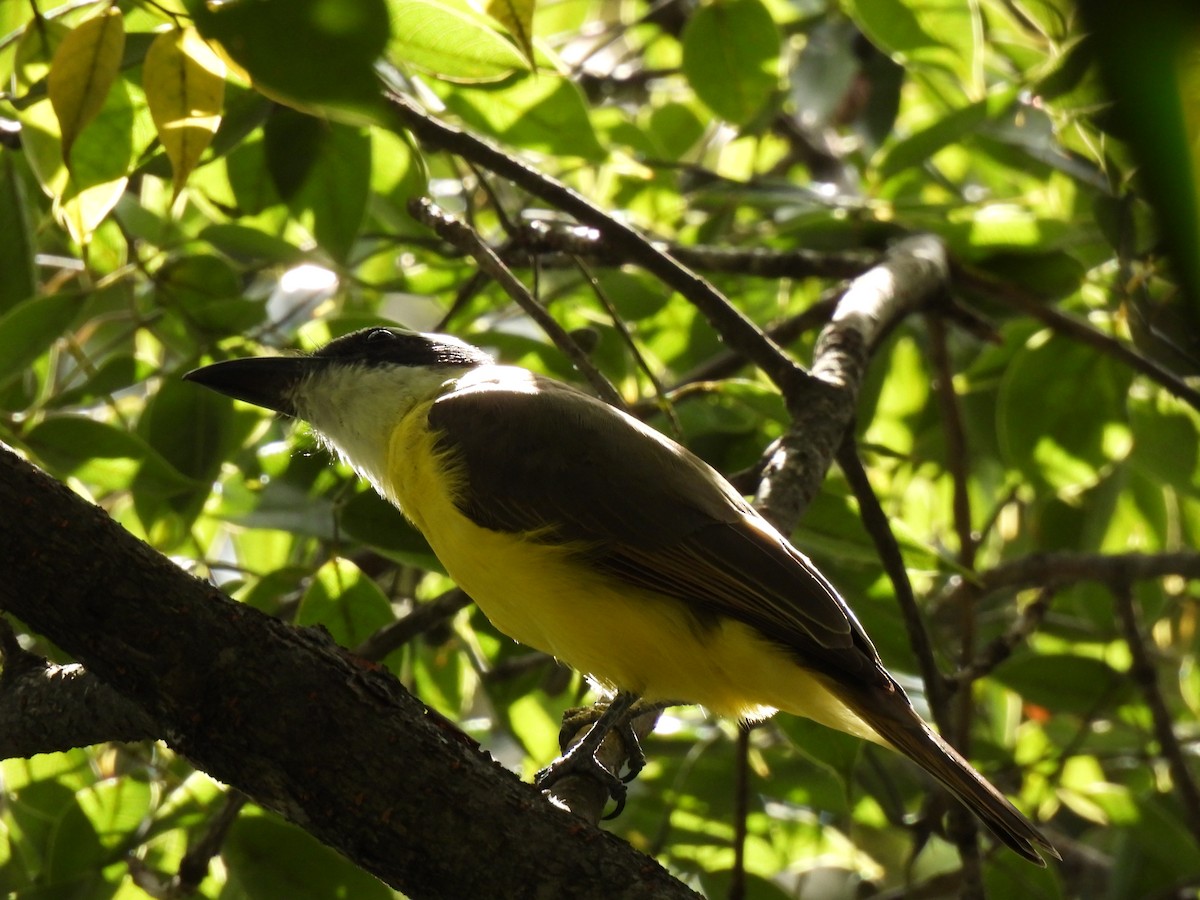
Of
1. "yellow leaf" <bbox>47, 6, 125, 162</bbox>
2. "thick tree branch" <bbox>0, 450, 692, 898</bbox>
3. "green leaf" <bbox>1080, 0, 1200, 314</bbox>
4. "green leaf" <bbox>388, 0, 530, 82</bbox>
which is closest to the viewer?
"green leaf" <bbox>1080, 0, 1200, 314</bbox>

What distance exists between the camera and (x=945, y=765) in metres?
2.33

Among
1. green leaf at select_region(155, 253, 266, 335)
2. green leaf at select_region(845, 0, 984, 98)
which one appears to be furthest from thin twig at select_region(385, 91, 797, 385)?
green leaf at select_region(845, 0, 984, 98)

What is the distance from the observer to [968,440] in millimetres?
3922

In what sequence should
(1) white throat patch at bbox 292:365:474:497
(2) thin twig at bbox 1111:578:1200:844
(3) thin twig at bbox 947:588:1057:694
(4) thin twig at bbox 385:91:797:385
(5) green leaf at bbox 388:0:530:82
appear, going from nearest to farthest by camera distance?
1. (5) green leaf at bbox 388:0:530:82
2. (4) thin twig at bbox 385:91:797:385
3. (3) thin twig at bbox 947:588:1057:694
4. (1) white throat patch at bbox 292:365:474:497
5. (2) thin twig at bbox 1111:578:1200:844

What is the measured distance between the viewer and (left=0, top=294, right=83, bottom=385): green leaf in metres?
2.46

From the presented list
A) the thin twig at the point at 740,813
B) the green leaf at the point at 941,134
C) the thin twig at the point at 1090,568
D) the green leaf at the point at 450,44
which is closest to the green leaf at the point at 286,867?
the thin twig at the point at 740,813

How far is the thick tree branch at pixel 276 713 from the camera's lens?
67.2 inches

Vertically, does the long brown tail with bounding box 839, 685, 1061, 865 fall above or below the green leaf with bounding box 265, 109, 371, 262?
below

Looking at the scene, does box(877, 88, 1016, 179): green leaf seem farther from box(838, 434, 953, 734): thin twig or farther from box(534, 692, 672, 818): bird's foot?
box(534, 692, 672, 818): bird's foot

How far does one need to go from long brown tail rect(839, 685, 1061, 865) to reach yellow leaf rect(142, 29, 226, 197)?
1603mm

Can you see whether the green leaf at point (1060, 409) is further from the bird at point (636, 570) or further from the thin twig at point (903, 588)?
the bird at point (636, 570)

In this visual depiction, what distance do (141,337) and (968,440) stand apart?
106 inches

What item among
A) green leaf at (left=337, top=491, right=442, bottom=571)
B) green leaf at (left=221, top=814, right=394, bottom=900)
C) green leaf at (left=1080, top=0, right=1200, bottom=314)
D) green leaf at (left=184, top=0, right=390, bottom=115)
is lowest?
green leaf at (left=221, top=814, right=394, bottom=900)

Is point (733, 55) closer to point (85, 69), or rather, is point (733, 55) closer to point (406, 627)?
point (406, 627)
